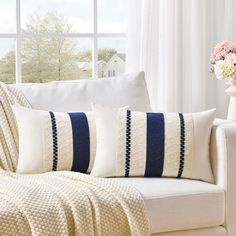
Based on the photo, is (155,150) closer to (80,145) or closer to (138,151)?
(138,151)

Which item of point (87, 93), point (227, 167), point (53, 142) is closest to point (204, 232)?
point (227, 167)

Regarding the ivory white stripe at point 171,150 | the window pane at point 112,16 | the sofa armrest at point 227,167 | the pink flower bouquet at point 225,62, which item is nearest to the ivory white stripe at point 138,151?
the ivory white stripe at point 171,150

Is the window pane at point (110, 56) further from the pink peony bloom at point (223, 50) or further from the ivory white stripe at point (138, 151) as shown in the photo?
the ivory white stripe at point (138, 151)

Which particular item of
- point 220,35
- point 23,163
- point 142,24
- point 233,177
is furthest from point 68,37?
point 233,177

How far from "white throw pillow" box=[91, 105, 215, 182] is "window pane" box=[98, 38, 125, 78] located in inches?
51.0

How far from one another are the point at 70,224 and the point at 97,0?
2.06 m

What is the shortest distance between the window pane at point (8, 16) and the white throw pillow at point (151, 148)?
1.23 meters

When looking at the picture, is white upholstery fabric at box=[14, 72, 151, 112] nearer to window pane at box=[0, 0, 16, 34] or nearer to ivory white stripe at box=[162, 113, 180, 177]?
ivory white stripe at box=[162, 113, 180, 177]

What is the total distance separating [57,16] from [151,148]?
4.87ft

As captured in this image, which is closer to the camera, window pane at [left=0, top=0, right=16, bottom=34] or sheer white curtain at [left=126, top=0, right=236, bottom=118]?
window pane at [left=0, top=0, right=16, bottom=34]

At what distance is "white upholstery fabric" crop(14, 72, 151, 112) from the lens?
3.36 metres

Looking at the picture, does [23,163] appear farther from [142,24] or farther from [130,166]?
[142,24]

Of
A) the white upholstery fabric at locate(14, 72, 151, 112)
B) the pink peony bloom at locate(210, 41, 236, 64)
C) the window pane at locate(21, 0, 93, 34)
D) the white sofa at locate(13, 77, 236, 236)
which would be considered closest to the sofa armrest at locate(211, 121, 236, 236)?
the white sofa at locate(13, 77, 236, 236)

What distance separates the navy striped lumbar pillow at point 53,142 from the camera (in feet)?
10.1
